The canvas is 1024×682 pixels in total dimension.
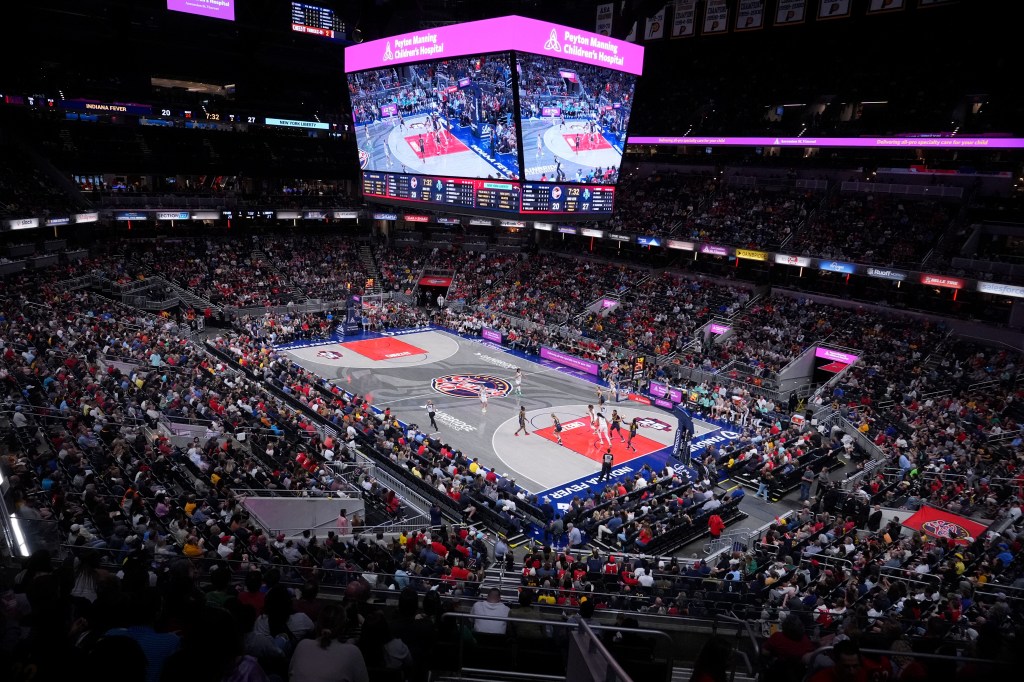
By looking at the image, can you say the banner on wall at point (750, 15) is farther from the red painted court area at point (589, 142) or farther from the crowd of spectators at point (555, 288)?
the red painted court area at point (589, 142)

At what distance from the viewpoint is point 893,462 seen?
21.6 meters

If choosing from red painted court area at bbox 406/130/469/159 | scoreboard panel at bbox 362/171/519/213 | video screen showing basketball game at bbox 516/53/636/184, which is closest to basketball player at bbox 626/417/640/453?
scoreboard panel at bbox 362/171/519/213

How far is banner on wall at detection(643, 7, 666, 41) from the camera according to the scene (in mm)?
44781

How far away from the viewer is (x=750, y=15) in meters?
39.6

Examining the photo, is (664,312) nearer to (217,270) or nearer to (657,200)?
(657,200)

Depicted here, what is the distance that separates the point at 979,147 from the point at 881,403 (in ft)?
51.4

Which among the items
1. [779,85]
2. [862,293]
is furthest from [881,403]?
[779,85]

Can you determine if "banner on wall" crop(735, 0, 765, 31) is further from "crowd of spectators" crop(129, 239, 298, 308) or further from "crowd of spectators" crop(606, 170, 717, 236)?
"crowd of spectators" crop(129, 239, 298, 308)

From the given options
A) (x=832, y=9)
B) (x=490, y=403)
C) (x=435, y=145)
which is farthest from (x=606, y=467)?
(x=832, y=9)

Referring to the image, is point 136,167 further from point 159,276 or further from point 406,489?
point 406,489

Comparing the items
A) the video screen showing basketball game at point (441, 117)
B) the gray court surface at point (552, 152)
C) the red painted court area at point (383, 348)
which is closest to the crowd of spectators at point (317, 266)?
the red painted court area at point (383, 348)

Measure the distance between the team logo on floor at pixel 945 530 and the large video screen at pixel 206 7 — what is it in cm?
4365

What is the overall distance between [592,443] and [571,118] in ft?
40.8

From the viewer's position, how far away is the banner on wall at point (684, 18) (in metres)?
42.7
